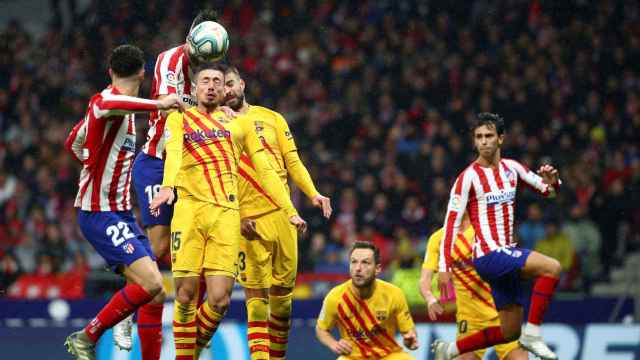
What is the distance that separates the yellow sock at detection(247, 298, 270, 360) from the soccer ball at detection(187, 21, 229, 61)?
1.84 meters

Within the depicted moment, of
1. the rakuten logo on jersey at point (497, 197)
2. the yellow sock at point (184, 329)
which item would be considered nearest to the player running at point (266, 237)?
the yellow sock at point (184, 329)

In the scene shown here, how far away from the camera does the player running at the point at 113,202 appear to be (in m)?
8.11

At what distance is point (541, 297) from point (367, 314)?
152 centimetres

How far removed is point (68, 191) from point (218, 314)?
→ 8560mm

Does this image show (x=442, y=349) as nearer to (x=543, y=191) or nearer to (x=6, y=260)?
(x=543, y=191)

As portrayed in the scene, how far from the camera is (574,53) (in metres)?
19.3

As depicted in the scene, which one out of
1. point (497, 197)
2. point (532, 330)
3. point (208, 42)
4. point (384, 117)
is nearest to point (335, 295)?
point (497, 197)

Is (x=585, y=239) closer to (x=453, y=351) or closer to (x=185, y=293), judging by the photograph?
(x=453, y=351)

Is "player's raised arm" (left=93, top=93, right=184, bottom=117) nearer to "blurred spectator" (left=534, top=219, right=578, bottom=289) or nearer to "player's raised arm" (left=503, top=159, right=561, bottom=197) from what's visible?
"player's raised arm" (left=503, top=159, right=561, bottom=197)

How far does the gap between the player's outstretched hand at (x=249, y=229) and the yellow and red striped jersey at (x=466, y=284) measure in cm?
155

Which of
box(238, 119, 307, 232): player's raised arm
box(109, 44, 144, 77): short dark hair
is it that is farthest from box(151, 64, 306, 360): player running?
box(109, 44, 144, 77): short dark hair

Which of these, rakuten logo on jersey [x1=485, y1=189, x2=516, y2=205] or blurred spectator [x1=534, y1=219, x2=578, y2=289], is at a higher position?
rakuten logo on jersey [x1=485, y1=189, x2=516, y2=205]

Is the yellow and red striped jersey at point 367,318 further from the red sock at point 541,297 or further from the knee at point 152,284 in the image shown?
the knee at point 152,284

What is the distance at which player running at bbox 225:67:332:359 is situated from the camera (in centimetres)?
897
